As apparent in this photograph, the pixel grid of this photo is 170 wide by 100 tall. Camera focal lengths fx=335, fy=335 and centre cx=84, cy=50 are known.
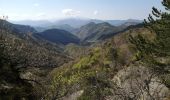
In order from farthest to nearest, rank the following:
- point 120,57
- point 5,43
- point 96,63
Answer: point 96,63
point 120,57
point 5,43

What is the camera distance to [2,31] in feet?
63.3

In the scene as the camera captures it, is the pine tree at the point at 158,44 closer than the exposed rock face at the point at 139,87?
No

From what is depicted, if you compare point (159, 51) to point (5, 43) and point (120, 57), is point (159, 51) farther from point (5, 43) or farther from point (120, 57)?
point (120, 57)

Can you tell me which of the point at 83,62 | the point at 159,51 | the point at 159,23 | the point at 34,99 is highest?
the point at 159,23

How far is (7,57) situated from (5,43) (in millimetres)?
768

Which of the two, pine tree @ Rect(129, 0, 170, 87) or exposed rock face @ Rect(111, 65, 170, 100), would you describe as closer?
exposed rock face @ Rect(111, 65, 170, 100)

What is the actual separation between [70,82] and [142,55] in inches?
466

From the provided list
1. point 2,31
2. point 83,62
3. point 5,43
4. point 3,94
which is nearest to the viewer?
point 3,94

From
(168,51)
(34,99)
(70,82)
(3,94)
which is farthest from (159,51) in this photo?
(3,94)

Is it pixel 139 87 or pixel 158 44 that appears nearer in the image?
pixel 139 87

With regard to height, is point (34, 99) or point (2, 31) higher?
point (2, 31)

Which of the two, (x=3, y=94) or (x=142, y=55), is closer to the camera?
(x=3, y=94)

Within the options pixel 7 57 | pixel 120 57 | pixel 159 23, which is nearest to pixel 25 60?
pixel 7 57

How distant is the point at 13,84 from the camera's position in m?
18.2
